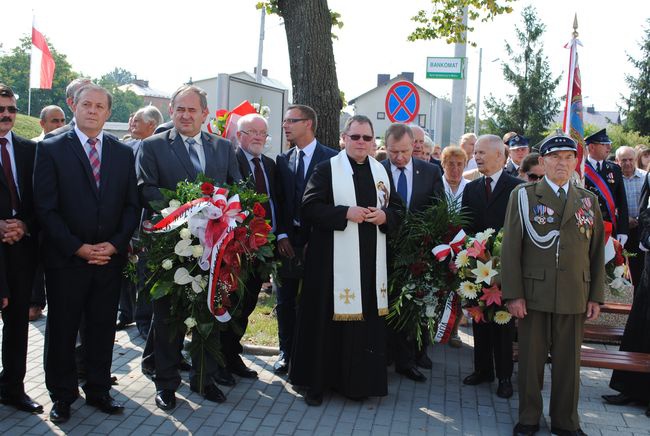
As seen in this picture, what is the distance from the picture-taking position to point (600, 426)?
532 centimetres

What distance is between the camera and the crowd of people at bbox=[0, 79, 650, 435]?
194 inches

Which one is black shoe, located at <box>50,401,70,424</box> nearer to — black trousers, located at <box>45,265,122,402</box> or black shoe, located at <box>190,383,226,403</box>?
black trousers, located at <box>45,265,122,402</box>

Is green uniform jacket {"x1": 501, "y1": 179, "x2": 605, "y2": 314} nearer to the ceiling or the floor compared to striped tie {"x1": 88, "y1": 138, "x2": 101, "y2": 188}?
nearer to the floor

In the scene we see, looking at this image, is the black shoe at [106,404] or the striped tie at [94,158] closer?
the striped tie at [94,158]

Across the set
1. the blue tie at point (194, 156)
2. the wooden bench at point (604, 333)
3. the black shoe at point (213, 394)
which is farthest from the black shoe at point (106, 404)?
the wooden bench at point (604, 333)

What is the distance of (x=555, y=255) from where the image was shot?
4848 mm

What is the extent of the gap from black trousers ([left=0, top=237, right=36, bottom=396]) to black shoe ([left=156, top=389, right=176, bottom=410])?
981mm

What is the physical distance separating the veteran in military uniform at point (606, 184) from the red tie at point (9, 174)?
6314 mm

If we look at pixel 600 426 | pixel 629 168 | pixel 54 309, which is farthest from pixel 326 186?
pixel 629 168

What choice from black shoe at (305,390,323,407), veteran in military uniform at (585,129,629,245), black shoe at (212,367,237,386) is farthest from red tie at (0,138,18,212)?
veteran in military uniform at (585,129,629,245)

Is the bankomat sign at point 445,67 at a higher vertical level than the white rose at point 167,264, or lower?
higher

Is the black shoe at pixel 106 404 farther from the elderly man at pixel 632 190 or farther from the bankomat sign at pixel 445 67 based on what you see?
the bankomat sign at pixel 445 67

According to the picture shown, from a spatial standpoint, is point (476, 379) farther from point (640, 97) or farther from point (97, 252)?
point (640, 97)

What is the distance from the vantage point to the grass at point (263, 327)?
7.26m
